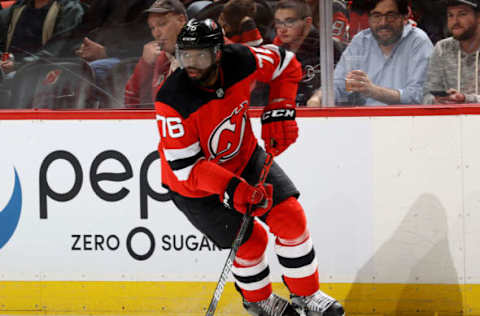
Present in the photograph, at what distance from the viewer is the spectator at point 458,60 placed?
315 cm

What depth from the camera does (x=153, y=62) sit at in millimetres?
3400

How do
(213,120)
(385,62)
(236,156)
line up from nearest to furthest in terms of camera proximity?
(213,120)
(236,156)
(385,62)

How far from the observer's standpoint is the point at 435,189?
321 centimetres

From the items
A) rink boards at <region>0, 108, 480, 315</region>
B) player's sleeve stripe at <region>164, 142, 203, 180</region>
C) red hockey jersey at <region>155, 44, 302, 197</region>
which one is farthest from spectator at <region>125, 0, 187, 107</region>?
player's sleeve stripe at <region>164, 142, 203, 180</region>

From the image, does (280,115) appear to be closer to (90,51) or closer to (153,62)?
(153,62)

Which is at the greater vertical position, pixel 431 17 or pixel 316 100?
pixel 431 17

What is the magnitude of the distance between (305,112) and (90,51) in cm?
117

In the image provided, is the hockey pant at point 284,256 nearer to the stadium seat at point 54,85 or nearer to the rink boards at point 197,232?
the rink boards at point 197,232

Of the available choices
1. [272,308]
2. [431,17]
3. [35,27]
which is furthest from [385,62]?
[35,27]

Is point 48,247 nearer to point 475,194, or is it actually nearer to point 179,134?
point 179,134

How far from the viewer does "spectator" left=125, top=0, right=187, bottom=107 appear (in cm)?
337

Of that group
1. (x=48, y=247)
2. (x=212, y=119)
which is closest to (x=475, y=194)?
(x=212, y=119)

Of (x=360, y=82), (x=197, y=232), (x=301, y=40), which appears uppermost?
(x=301, y=40)

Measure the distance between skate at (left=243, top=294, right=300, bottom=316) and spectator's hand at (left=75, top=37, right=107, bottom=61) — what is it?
1510 millimetres
